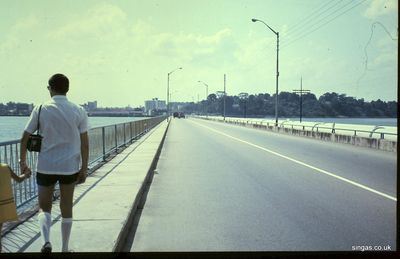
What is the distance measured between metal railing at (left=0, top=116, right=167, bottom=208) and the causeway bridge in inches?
1.7

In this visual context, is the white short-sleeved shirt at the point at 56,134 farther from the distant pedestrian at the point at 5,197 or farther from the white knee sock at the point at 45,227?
the white knee sock at the point at 45,227

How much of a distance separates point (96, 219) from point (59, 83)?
2.54 meters

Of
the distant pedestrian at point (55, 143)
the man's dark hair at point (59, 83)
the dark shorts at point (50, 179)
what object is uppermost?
the man's dark hair at point (59, 83)

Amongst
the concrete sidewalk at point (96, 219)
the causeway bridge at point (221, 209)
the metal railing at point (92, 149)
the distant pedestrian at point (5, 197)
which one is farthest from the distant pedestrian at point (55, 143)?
the metal railing at point (92, 149)

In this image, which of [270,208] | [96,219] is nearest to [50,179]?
[96,219]

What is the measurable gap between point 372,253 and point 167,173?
926 centimetres

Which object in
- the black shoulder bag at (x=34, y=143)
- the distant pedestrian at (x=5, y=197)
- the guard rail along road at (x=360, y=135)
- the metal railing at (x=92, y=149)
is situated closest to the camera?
the distant pedestrian at (x=5, y=197)

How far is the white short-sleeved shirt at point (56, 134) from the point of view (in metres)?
5.40

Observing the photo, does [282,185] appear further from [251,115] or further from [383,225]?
[251,115]

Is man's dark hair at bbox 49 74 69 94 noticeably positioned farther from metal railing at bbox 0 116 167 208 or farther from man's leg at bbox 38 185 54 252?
metal railing at bbox 0 116 167 208

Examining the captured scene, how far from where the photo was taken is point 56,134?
5.41m

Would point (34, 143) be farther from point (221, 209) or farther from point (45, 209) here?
point (221, 209)

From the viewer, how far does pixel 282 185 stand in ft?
39.0

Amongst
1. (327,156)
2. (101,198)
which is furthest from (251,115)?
(101,198)
